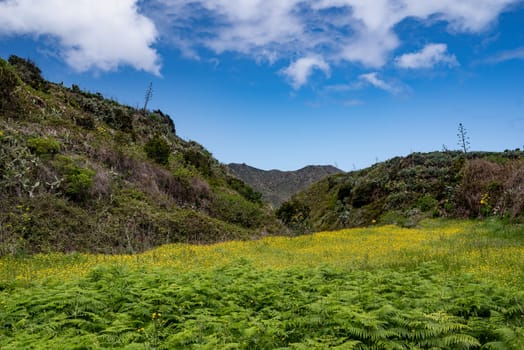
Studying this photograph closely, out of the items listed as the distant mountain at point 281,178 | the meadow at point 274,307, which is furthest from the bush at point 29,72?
the distant mountain at point 281,178

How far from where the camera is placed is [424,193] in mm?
36156

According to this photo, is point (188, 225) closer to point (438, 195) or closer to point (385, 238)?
point (385, 238)

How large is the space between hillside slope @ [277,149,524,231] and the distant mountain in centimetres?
4018

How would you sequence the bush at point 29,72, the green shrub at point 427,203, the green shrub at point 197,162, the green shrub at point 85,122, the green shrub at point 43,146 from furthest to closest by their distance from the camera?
the green shrub at point 197,162, the bush at point 29,72, the green shrub at point 427,203, the green shrub at point 85,122, the green shrub at point 43,146

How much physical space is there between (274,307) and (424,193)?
104 ft

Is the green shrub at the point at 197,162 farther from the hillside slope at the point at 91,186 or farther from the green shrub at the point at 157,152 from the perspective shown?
the green shrub at the point at 157,152

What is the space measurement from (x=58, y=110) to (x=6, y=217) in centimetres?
1651

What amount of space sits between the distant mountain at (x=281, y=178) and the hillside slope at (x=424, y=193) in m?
40.2

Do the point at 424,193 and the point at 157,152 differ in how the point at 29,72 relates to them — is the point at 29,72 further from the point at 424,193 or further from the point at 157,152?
the point at 424,193

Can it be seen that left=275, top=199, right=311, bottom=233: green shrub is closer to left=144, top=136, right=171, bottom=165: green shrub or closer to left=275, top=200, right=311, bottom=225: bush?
left=275, top=200, right=311, bottom=225: bush

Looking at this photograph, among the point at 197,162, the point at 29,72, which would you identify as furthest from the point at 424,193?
the point at 29,72

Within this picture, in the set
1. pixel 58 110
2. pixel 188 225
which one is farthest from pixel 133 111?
pixel 188 225

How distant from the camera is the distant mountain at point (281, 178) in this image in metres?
97.9

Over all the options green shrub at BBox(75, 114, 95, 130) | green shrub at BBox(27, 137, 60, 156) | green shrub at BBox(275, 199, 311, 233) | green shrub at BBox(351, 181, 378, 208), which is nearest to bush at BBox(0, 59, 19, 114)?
green shrub at BBox(27, 137, 60, 156)
